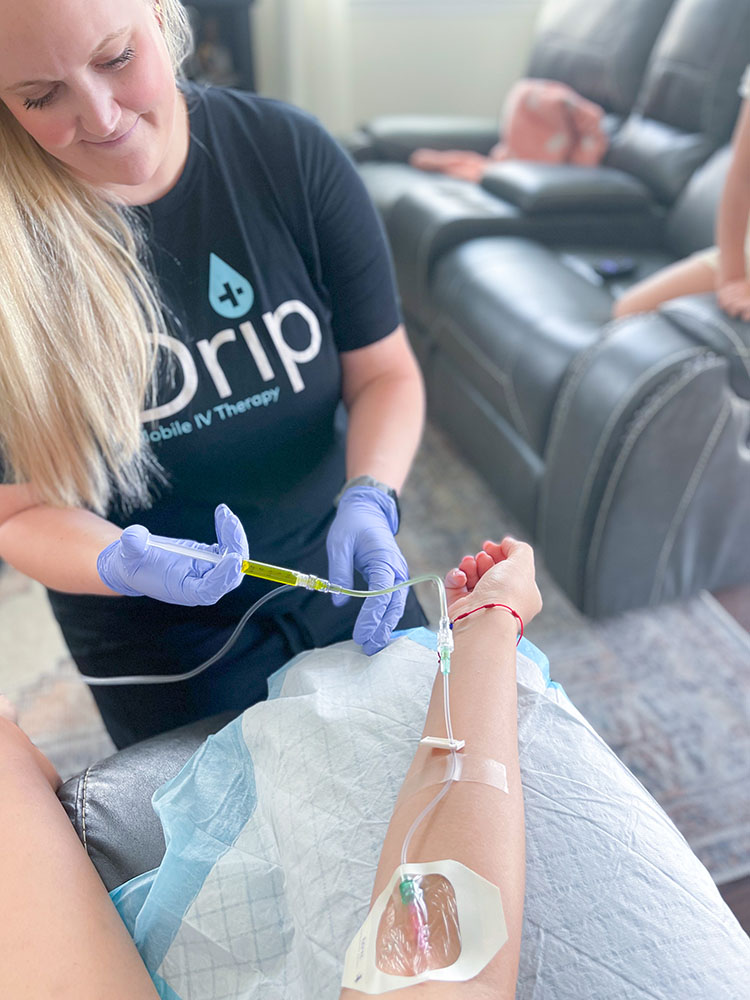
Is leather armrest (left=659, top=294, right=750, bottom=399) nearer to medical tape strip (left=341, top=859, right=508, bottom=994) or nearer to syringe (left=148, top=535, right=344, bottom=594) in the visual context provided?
syringe (left=148, top=535, right=344, bottom=594)

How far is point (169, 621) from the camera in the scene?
1005 millimetres

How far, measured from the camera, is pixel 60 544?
0.91 metres

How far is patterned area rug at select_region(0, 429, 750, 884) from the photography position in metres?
1.37

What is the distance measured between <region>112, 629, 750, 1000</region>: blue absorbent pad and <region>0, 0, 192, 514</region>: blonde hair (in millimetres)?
353

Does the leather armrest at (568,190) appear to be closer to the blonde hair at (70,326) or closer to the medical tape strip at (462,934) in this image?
the blonde hair at (70,326)

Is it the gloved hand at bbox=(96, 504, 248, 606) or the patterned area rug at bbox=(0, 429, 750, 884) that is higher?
the gloved hand at bbox=(96, 504, 248, 606)

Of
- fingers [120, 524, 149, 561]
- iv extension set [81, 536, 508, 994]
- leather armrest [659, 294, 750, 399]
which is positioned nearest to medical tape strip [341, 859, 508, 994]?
iv extension set [81, 536, 508, 994]

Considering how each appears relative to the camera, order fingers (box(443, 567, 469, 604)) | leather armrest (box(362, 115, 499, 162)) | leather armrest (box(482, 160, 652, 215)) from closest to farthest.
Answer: fingers (box(443, 567, 469, 604)) → leather armrest (box(482, 160, 652, 215)) → leather armrest (box(362, 115, 499, 162))

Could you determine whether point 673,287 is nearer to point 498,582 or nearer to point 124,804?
point 498,582

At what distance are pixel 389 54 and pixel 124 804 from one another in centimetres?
334

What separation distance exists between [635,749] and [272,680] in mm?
860

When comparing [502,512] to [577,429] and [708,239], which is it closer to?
[577,429]

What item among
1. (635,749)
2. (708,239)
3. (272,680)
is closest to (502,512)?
(635,749)

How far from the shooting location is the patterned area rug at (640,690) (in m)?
1.37
